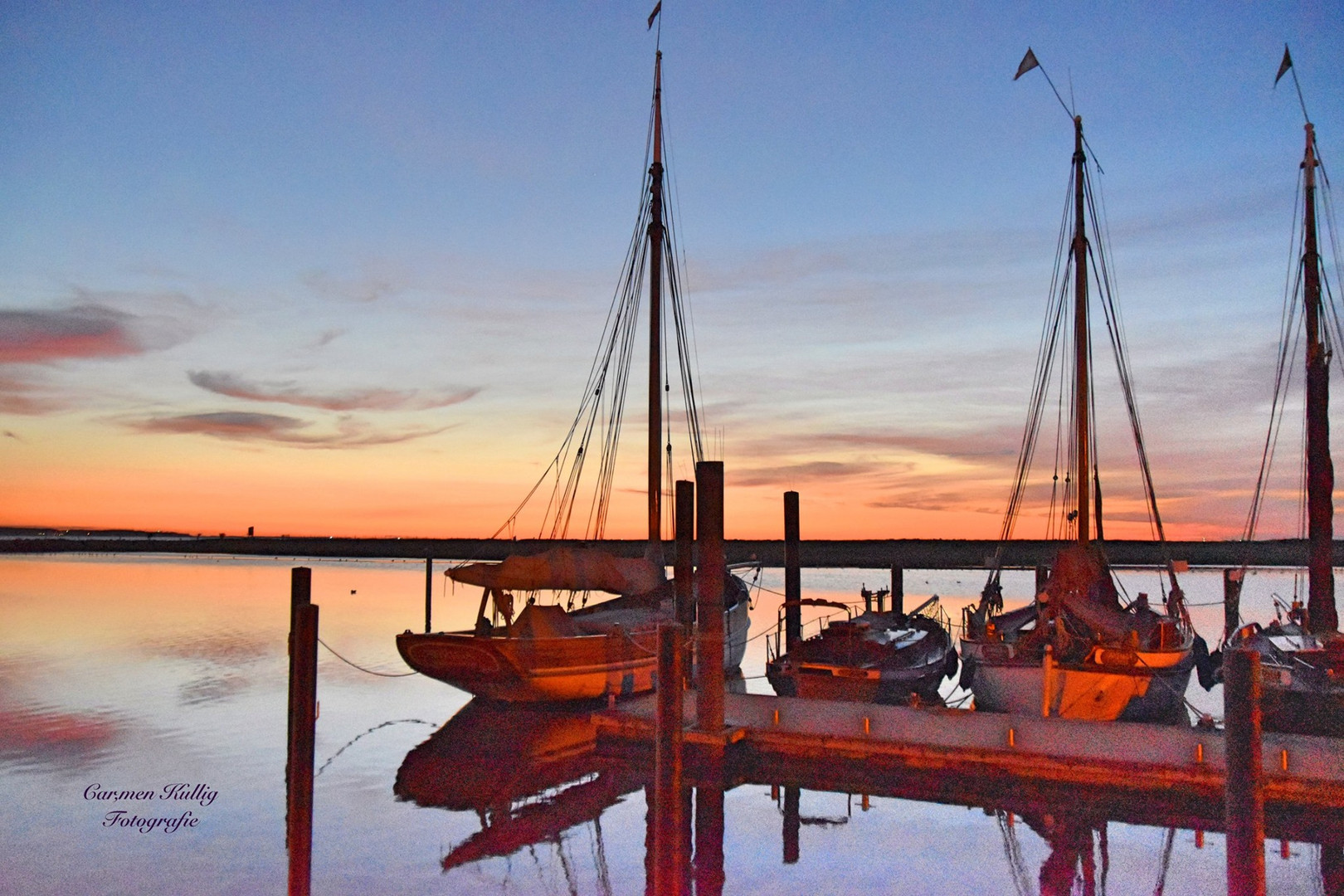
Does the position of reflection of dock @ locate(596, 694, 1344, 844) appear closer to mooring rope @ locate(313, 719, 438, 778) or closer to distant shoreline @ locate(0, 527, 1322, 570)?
mooring rope @ locate(313, 719, 438, 778)

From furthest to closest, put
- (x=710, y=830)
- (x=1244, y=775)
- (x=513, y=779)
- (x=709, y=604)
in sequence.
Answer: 1. (x=513, y=779)
2. (x=709, y=604)
3. (x=710, y=830)
4. (x=1244, y=775)

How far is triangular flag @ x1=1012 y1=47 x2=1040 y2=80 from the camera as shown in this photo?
28966 mm

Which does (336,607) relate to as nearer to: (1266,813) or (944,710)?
(944,710)

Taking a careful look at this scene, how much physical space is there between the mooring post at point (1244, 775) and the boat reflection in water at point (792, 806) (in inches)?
97.3

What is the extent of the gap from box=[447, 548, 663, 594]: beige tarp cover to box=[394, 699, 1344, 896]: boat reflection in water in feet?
19.3

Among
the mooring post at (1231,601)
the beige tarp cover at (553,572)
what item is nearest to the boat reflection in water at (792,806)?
the beige tarp cover at (553,572)

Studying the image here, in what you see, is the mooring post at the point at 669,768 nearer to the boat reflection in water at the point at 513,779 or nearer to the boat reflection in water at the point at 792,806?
the boat reflection in water at the point at 792,806

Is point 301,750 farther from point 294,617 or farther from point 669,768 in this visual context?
point 669,768

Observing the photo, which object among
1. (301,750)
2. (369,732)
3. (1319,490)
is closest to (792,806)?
(301,750)

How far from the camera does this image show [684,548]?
2544cm

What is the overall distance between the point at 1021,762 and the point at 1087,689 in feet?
19.1

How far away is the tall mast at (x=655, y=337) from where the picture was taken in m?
29.2

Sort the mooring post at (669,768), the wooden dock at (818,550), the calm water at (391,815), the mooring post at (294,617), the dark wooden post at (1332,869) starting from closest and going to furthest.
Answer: the mooring post at (294,617)
the mooring post at (669,768)
the dark wooden post at (1332,869)
the calm water at (391,815)
the wooden dock at (818,550)

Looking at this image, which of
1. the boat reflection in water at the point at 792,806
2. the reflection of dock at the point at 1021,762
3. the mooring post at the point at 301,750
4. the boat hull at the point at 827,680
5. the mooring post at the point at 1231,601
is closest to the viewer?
the mooring post at the point at 301,750
